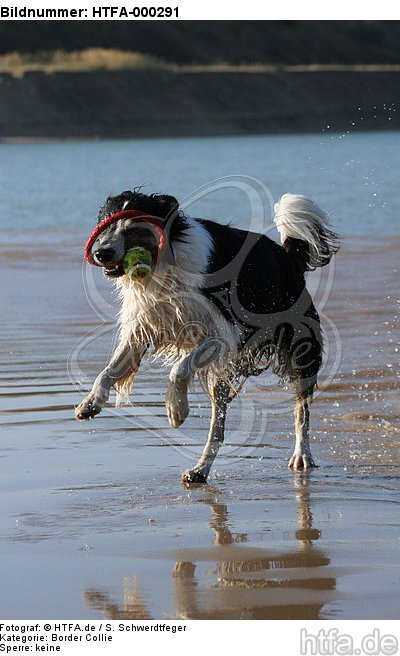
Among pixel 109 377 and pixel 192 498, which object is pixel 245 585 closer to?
pixel 192 498

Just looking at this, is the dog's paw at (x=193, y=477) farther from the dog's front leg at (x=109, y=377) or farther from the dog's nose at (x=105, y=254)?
the dog's nose at (x=105, y=254)

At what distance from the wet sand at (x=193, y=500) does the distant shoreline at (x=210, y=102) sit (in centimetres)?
3156

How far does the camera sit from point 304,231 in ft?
23.5

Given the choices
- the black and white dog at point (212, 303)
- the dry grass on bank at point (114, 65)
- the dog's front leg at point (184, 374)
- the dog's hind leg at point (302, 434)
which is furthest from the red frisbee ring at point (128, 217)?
the dry grass on bank at point (114, 65)

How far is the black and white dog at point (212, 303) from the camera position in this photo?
20.4 feet

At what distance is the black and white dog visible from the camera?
245 inches

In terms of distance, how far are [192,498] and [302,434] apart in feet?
3.31

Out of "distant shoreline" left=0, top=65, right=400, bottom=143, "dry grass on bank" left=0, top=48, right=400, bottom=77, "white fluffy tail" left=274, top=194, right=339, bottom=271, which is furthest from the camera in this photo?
"distant shoreline" left=0, top=65, right=400, bottom=143

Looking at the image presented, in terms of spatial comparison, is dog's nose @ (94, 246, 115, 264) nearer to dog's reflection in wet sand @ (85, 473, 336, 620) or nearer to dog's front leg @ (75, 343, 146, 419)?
dog's front leg @ (75, 343, 146, 419)

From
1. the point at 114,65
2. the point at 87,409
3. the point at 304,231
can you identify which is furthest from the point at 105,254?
the point at 114,65

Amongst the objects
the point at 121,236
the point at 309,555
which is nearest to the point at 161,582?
the point at 309,555

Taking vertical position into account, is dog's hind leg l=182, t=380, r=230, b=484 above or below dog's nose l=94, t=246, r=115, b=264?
below

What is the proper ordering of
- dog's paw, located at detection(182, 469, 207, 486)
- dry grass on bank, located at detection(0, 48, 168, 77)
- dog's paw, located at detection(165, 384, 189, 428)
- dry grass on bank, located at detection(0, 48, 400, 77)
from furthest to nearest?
dry grass on bank, located at detection(0, 48, 400, 77) < dry grass on bank, located at detection(0, 48, 168, 77) < dog's paw, located at detection(182, 469, 207, 486) < dog's paw, located at detection(165, 384, 189, 428)

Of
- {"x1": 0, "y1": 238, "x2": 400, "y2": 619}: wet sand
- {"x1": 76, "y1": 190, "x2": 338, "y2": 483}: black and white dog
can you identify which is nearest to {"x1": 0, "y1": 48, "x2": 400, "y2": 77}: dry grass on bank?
{"x1": 0, "y1": 238, "x2": 400, "y2": 619}: wet sand
